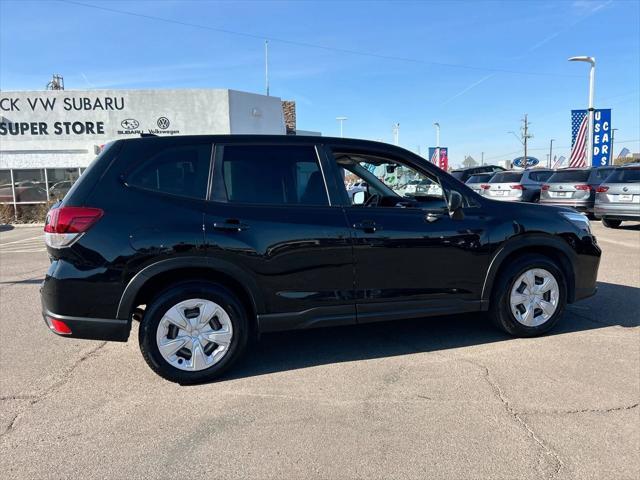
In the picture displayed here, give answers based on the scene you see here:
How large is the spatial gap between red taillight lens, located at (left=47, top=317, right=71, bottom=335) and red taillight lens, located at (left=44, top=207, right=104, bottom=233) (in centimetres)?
66

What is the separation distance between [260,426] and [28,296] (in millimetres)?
4996

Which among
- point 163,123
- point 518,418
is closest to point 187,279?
point 518,418

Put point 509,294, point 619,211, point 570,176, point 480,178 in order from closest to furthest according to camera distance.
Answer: point 509,294 → point 619,211 → point 570,176 → point 480,178

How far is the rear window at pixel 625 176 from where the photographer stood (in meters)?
12.3

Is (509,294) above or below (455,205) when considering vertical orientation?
below

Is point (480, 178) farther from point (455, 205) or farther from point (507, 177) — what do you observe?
point (455, 205)

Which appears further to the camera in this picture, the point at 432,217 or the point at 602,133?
the point at 602,133

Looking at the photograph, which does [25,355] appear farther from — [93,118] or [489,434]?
[93,118]

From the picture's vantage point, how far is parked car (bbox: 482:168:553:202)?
16906 mm

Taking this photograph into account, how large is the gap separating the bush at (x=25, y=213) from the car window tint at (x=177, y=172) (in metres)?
18.8

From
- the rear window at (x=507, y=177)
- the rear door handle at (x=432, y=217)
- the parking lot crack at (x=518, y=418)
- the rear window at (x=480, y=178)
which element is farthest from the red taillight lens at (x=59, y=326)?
the rear window at (x=480, y=178)

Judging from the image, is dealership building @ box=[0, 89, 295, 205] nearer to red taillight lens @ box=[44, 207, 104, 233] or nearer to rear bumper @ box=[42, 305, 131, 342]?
red taillight lens @ box=[44, 207, 104, 233]

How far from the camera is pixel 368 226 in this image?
391 centimetres

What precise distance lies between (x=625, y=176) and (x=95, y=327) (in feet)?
43.8
